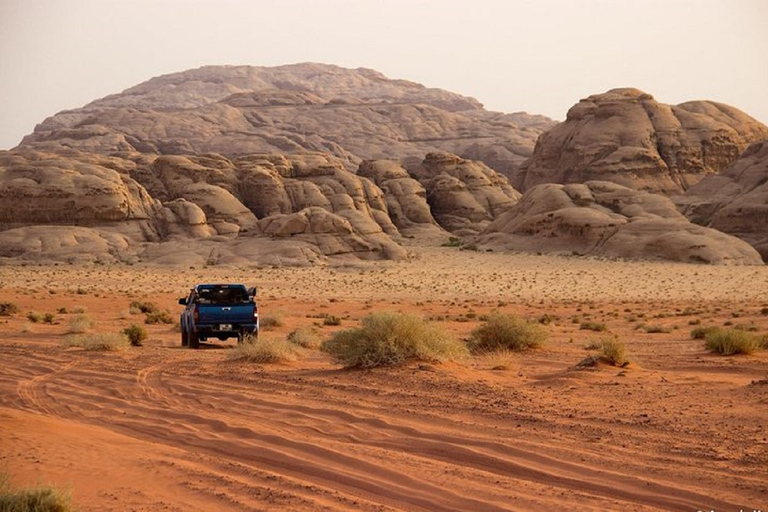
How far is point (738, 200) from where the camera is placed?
7556 centimetres

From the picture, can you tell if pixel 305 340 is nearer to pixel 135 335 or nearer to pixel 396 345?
pixel 135 335

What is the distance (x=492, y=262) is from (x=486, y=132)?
326ft

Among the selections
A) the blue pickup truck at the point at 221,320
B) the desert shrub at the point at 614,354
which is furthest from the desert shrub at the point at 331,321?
the desert shrub at the point at 614,354

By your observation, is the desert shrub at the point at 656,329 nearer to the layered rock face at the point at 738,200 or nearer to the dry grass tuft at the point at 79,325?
the dry grass tuft at the point at 79,325

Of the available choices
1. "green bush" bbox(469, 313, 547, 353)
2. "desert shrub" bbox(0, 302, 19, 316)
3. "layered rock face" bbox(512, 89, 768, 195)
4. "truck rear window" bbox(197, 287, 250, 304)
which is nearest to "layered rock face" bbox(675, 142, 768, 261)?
"layered rock face" bbox(512, 89, 768, 195)

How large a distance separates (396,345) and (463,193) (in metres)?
82.3

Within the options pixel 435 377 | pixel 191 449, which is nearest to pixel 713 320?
pixel 435 377

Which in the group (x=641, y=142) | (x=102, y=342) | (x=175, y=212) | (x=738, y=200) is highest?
(x=641, y=142)

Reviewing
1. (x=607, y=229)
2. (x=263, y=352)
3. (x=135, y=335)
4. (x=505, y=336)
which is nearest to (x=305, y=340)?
(x=263, y=352)

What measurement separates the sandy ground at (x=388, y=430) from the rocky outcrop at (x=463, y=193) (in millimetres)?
70937

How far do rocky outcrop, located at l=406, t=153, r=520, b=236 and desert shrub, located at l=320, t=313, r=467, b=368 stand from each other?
74399 millimetres

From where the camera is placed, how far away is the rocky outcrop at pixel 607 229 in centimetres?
6341

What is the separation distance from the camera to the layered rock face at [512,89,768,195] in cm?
9488

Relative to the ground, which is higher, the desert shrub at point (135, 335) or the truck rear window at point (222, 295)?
the truck rear window at point (222, 295)
